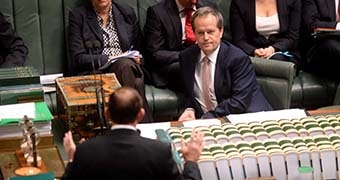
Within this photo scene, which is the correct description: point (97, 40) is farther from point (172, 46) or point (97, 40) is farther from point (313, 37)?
point (313, 37)

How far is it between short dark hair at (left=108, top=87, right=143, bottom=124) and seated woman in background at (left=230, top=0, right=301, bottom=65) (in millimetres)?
2706

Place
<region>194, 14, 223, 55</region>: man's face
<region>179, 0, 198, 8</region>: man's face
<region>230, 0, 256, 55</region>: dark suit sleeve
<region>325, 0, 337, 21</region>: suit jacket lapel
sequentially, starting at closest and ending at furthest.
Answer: <region>194, 14, 223, 55</region>: man's face
<region>179, 0, 198, 8</region>: man's face
<region>230, 0, 256, 55</region>: dark suit sleeve
<region>325, 0, 337, 21</region>: suit jacket lapel

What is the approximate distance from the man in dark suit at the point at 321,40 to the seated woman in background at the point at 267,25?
99 mm

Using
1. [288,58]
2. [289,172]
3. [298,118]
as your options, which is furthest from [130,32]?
[289,172]

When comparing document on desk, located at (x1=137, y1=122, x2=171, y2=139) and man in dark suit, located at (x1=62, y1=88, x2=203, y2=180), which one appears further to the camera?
document on desk, located at (x1=137, y1=122, x2=171, y2=139)

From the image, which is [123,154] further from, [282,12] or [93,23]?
[282,12]

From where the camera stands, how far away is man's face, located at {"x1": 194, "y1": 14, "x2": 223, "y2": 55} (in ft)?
14.5

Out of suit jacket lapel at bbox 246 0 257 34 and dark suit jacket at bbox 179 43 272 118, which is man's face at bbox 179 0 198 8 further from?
dark suit jacket at bbox 179 43 272 118

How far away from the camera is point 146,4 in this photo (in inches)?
221

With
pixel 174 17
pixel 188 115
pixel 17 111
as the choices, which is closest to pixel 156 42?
pixel 174 17

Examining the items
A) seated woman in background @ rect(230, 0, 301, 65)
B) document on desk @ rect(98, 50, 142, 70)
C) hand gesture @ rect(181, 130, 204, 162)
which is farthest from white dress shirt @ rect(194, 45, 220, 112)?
hand gesture @ rect(181, 130, 204, 162)

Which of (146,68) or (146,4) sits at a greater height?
(146,4)

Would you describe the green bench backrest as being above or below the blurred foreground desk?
above

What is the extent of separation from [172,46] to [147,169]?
2639 mm
